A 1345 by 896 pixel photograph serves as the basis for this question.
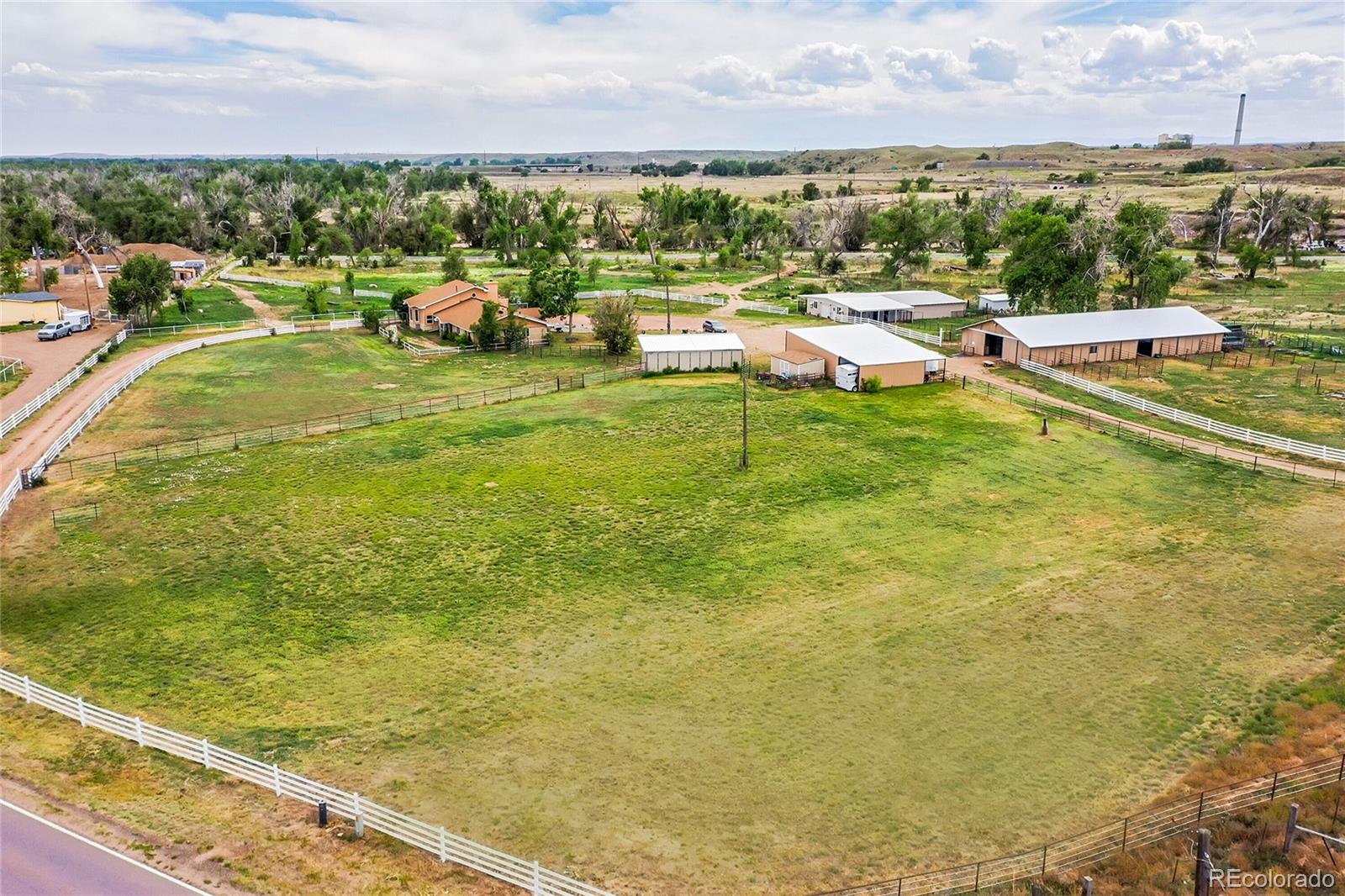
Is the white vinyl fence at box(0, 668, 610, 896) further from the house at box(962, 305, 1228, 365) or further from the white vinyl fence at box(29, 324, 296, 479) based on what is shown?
the house at box(962, 305, 1228, 365)

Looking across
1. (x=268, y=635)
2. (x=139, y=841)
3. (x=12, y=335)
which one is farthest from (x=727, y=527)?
(x=12, y=335)

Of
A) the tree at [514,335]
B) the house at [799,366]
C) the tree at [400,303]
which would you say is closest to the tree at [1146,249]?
the house at [799,366]

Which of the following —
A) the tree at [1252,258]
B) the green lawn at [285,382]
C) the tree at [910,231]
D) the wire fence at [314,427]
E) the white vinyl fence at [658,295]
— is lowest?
the wire fence at [314,427]

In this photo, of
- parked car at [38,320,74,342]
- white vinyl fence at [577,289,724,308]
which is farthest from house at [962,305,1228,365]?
parked car at [38,320,74,342]

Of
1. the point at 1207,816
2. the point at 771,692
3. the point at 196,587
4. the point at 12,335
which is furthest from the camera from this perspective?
the point at 12,335

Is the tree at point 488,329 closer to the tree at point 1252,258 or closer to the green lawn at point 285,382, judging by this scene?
the green lawn at point 285,382

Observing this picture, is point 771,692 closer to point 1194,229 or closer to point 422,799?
point 422,799
